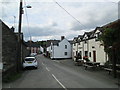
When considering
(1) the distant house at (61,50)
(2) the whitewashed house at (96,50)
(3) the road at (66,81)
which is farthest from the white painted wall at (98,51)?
(1) the distant house at (61,50)

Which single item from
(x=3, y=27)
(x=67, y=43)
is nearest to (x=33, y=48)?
(x=67, y=43)

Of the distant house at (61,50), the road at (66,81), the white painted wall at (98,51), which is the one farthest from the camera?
the distant house at (61,50)

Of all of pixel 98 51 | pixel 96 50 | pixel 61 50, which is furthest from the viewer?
pixel 61 50

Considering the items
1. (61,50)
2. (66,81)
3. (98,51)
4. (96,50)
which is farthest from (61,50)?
(66,81)

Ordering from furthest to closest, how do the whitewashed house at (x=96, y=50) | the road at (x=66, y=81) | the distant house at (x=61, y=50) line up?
the distant house at (x=61, y=50) < the whitewashed house at (x=96, y=50) < the road at (x=66, y=81)

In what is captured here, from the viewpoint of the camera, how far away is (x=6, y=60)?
21.2 m

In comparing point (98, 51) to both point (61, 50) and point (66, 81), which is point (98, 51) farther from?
A: point (61, 50)

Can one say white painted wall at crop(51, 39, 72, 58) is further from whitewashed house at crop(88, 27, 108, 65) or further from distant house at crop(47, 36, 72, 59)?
whitewashed house at crop(88, 27, 108, 65)

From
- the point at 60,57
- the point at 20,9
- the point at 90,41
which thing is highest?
the point at 20,9

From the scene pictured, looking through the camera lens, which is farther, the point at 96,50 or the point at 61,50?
the point at 61,50

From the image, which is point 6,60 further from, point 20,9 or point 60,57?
point 60,57

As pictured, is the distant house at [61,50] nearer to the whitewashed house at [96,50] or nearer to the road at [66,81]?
the whitewashed house at [96,50]

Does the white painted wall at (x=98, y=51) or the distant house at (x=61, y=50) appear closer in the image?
the white painted wall at (x=98, y=51)

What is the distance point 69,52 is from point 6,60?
40.1 metres
